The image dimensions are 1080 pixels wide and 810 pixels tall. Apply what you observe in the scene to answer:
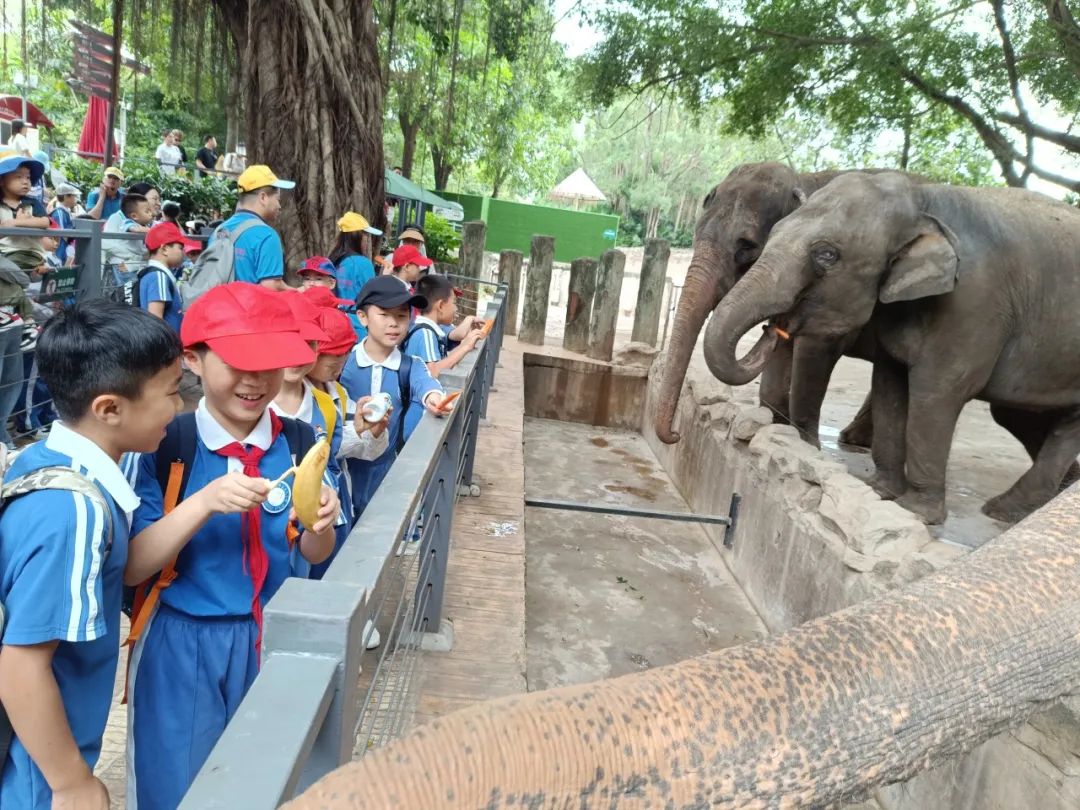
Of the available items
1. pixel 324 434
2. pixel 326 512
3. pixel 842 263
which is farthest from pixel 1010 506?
pixel 326 512

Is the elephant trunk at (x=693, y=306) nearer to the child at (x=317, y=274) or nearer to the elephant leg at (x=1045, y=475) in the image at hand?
the elephant leg at (x=1045, y=475)

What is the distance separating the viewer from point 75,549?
1435 millimetres

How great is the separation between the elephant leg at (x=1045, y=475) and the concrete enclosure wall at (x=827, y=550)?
3.15 ft

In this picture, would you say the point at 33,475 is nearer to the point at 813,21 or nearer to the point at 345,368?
the point at 345,368

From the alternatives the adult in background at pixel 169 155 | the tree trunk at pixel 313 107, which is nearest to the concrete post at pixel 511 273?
the tree trunk at pixel 313 107

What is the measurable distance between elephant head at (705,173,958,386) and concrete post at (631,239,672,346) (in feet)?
20.0

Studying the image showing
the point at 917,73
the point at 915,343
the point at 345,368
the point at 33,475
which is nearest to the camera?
the point at 33,475

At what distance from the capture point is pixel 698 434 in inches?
285

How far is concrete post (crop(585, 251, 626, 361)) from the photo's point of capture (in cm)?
1050

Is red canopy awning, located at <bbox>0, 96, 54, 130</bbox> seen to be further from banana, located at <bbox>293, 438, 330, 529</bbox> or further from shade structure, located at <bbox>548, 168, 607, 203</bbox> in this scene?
shade structure, located at <bbox>548, 168, 607, 203</bbox>

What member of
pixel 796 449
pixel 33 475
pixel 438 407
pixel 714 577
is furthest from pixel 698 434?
pixel 33 475

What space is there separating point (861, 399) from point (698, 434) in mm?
2202

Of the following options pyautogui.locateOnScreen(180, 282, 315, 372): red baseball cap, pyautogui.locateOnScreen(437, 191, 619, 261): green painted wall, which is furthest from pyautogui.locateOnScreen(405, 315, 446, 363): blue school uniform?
pyautogui.locateOnScreen(437, 191, 619, 261): green painted wall

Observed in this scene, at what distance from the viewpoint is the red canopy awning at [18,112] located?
53.2 feet
